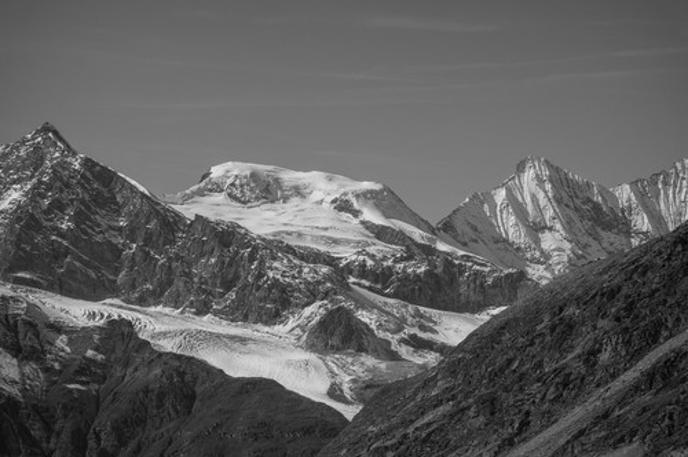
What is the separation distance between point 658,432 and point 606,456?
849cm

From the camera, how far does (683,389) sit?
198250 mm

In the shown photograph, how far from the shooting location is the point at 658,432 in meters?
193

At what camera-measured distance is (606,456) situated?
Result: 198375 millimetres

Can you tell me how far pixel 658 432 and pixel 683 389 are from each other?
8231mm

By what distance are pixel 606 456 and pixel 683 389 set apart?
12177 millimetres
